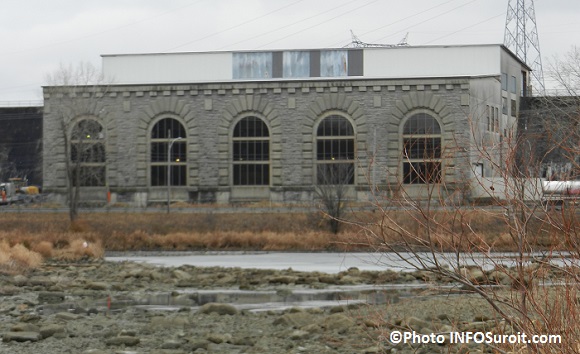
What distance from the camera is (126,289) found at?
24016 mm

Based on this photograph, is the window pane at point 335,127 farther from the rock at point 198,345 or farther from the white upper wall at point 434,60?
the rock at point 198,345

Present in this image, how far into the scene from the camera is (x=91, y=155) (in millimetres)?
61656

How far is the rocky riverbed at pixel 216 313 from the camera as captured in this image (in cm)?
1445

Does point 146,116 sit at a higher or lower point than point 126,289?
higher

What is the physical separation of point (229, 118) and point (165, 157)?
5064 millimetres

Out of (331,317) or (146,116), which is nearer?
(331,317)

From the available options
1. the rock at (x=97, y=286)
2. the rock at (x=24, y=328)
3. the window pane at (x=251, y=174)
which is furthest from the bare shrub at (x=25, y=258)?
the window pane at (x=251, y=174)

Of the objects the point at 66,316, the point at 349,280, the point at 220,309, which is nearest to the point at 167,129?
the point at 349,280

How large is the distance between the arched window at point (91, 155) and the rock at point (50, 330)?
44605mm

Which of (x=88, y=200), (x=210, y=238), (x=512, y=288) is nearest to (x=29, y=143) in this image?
(x=88, y=200)

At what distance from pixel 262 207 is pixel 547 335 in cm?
4792

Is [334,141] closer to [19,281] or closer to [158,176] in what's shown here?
[158,176]

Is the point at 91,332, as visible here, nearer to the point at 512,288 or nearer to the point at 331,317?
the point at 331,317

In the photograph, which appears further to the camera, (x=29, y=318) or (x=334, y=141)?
(x=334, y=141)
